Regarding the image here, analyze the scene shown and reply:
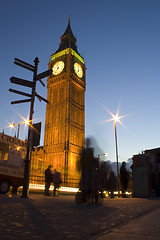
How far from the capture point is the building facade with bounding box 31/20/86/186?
48094 mm

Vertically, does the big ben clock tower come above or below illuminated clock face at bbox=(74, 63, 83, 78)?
below

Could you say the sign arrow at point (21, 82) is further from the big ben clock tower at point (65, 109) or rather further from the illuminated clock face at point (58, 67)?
the illuminated clock face at point (58, 67)

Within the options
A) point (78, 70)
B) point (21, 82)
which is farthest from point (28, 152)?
point (78, 70)

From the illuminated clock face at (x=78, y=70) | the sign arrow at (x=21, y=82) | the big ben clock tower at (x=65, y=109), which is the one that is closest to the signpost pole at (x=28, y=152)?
the sign arrow at (x=21, y=82)

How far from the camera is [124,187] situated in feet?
42.0

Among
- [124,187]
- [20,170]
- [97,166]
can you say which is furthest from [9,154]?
[124,187]

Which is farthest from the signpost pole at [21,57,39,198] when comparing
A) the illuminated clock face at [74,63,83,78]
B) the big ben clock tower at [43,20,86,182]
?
the illuminated clock face at [74,63,83,78]

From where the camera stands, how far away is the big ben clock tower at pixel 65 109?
158 ft

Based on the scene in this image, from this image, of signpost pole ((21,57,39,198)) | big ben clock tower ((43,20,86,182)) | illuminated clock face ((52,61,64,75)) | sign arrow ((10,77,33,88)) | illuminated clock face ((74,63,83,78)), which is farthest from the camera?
illuminated clock face ((74,63,83,78))

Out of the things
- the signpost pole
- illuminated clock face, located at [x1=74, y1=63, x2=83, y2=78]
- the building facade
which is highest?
illuminated clock face, located at [x1=74, y1=63, x2=83, y2=78]

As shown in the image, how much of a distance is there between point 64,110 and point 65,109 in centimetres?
43

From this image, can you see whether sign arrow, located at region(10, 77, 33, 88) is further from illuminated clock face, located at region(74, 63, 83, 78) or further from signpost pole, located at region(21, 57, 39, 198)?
A: illuminated clock face, located at region(74, 63, 83, 78)

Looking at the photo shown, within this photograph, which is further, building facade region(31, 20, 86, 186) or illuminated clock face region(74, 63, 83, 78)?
illuminated clock face region(74, 63, 83, 78)

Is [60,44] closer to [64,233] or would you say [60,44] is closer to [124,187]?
[124,187]
